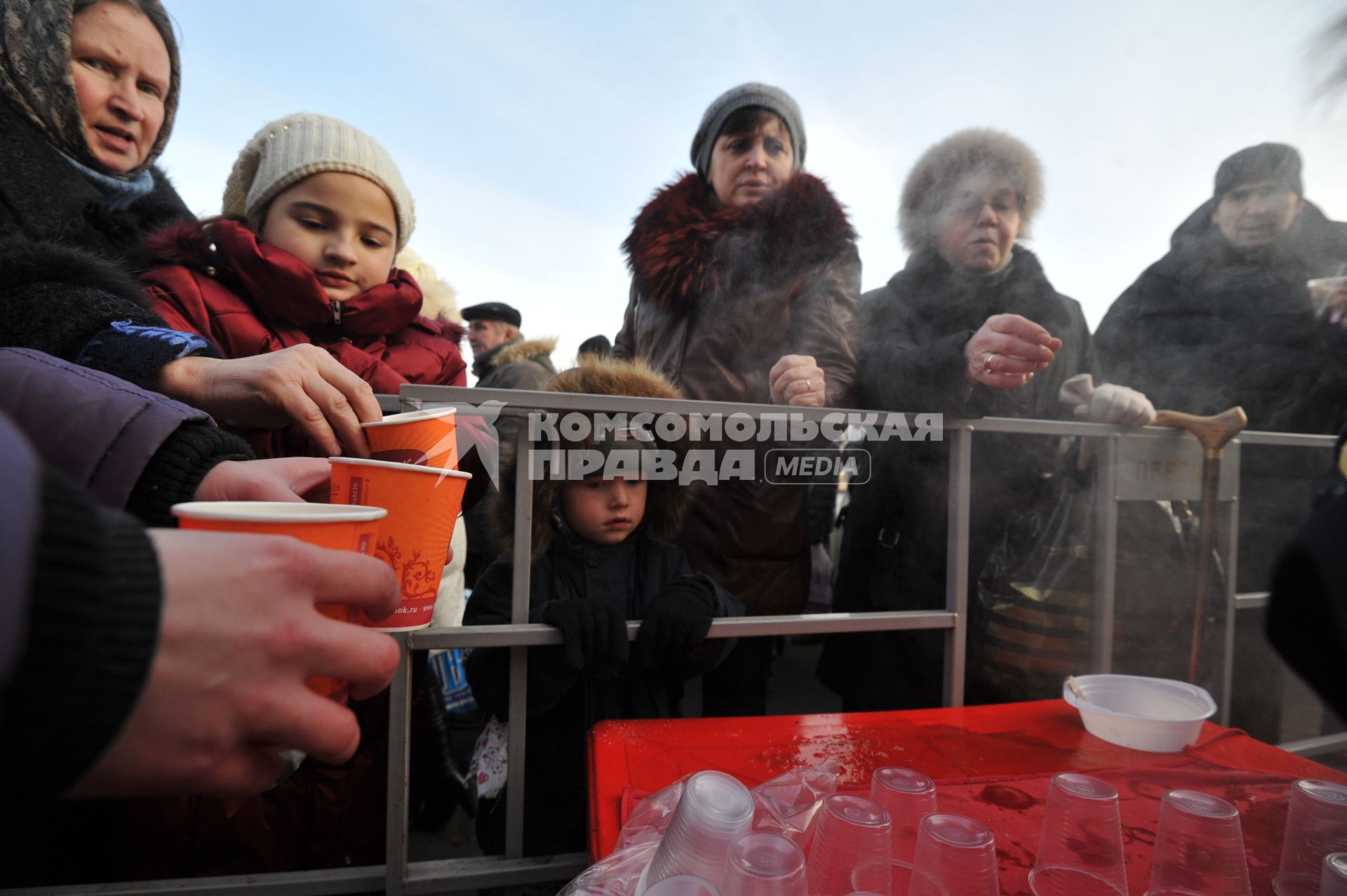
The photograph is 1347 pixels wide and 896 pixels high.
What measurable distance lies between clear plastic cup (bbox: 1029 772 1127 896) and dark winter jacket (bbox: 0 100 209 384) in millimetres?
1629

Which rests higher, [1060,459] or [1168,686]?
[1060,459]

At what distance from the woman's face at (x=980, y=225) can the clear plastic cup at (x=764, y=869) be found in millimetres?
2099

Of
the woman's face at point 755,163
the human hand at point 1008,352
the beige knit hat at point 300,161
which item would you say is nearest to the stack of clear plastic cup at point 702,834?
the human hand at point 1008,352

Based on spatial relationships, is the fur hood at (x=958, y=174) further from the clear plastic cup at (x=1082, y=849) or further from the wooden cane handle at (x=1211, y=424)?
the clear plastic cup at (x=1082, y=849)

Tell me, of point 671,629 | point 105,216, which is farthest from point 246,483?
point 105,216

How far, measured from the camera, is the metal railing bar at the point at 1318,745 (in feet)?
6.29

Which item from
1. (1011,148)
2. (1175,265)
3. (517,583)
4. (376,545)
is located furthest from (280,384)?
(1175,265)

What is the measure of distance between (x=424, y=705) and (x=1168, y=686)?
2.09m

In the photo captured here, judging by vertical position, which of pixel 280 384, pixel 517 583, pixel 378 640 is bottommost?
pixel 517 583

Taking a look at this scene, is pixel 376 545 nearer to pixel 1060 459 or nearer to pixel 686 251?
pixel 686 251

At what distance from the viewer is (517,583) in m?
1.34

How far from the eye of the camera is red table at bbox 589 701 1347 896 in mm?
941

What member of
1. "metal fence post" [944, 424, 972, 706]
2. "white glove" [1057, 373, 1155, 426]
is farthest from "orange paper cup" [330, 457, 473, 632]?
"white glove" [1057, 373, 1155, 426]

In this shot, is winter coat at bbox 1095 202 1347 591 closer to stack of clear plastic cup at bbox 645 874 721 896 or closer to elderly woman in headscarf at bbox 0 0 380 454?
stack of clear plastic cup at bbox 645 874 721 896
